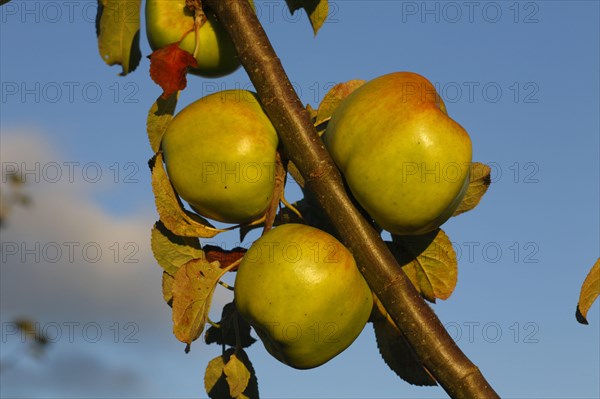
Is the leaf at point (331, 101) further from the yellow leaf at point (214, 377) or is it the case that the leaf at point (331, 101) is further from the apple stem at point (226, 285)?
the yellow leaf at point (214, 377)

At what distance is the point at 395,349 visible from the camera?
1786 millimetres

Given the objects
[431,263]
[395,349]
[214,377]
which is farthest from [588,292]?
[214,377]

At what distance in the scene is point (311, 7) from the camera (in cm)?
196

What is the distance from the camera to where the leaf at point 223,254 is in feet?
5.70

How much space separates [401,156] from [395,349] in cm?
52

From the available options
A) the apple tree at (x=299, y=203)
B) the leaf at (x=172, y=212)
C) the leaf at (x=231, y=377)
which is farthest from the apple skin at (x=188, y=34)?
the leaf at (x=231, y=377)

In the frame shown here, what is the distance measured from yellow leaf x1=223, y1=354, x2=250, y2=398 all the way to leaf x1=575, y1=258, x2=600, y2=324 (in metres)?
0.78

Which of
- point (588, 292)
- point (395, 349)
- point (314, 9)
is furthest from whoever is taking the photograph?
point (314, 9)

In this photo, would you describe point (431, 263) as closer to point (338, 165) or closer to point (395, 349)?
point (395, 349)

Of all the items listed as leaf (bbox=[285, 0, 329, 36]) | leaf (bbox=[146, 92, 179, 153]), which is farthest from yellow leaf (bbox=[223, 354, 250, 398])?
leaf (bbox=[285, 0, 329, 36])

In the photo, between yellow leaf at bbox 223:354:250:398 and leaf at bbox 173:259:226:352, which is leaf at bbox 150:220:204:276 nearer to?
leaf at bbox 173:259:226:352

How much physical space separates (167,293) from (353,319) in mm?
462

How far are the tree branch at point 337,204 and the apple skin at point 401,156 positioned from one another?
6cm

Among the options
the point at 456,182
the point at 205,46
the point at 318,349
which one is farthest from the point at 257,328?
the point at 205,46
